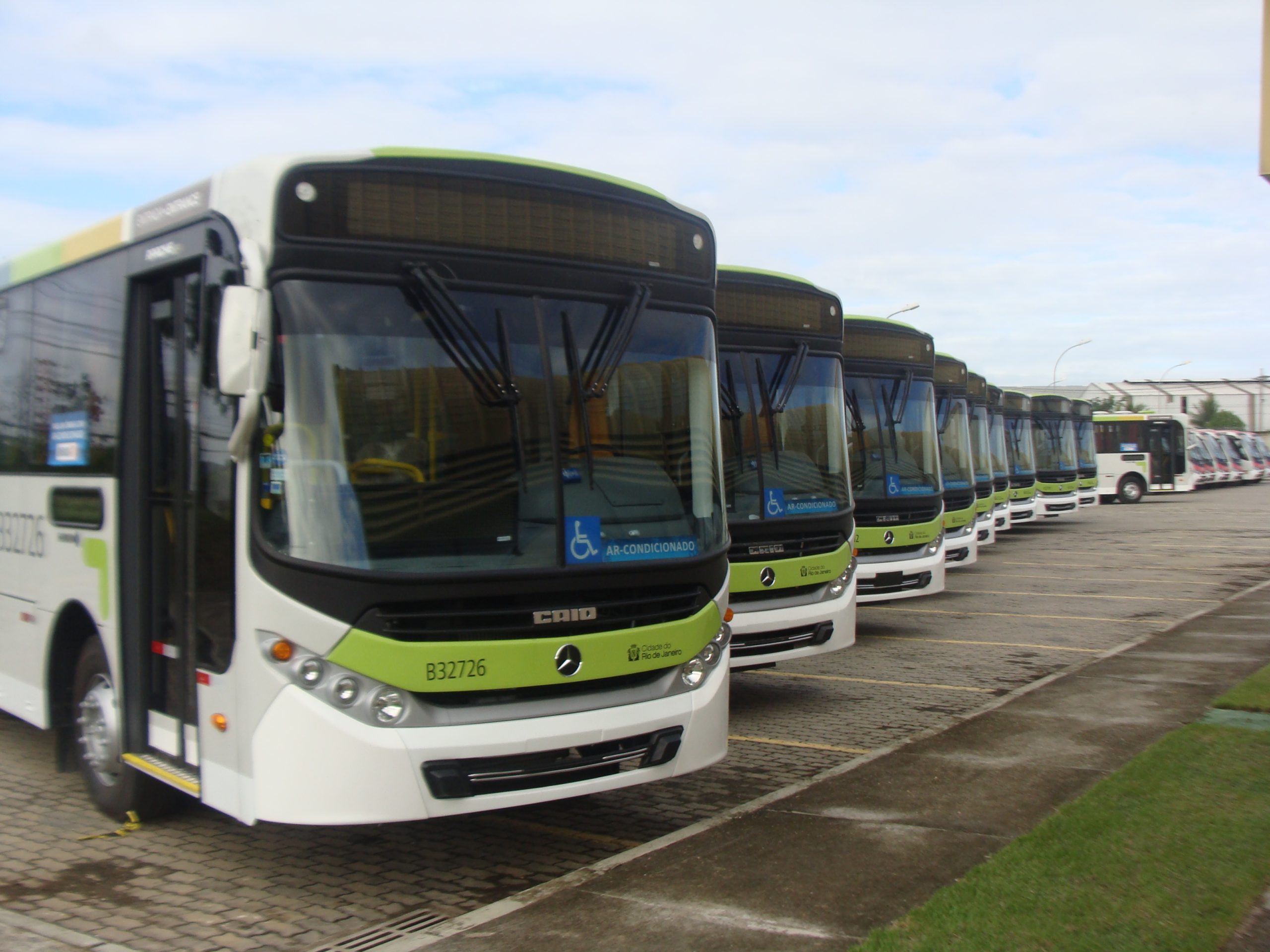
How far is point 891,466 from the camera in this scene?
1333cm

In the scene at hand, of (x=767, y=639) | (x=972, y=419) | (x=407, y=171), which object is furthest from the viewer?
(x=972, y=419)

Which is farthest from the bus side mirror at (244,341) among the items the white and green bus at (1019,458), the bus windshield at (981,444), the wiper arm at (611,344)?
the white and green bus at (1019,458)

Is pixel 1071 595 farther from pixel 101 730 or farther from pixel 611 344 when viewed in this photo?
pixel 101 730

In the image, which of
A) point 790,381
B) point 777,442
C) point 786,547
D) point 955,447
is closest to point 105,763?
point 786,547

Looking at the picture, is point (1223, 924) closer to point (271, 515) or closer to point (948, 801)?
point (948, 801)

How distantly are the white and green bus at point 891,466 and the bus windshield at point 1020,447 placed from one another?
49.1ft

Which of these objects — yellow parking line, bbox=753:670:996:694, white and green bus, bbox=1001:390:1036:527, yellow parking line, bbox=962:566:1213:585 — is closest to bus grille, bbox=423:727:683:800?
yellow parking line, bbox=753:670:996:694

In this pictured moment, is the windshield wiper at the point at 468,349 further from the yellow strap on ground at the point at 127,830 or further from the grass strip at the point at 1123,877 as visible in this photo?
the yellow strap on ground at the point at 127,830

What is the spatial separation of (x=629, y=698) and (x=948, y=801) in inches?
87.6

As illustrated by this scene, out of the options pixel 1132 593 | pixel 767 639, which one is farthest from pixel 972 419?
pixel 767 639

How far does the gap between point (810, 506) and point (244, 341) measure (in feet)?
18.3

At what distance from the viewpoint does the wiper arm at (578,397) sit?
5445 millimetres

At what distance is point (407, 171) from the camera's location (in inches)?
209

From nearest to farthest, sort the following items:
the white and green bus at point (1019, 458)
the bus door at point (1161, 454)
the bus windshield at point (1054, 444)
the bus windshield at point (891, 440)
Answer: the bus windshield at point (891, 440)
the white and green bus at point (1019, 458)
the bus windshield at point (1054, 444)
the bus door at point (1161, 454)
